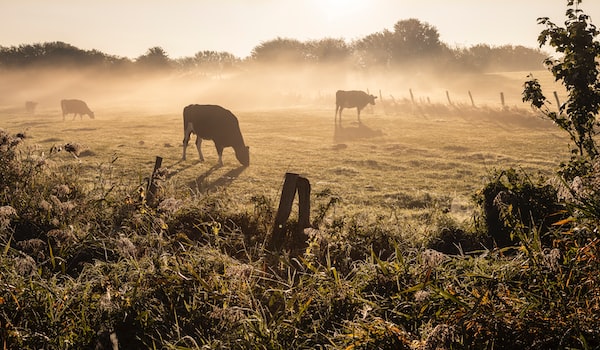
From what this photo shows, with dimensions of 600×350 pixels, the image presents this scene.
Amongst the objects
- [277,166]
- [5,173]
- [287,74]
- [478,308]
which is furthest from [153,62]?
[478,308]

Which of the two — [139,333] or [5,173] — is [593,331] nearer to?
[139,333]

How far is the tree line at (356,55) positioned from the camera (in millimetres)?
85250

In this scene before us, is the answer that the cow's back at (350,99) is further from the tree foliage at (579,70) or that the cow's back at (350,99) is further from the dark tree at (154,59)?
the dark tree at (154,59)

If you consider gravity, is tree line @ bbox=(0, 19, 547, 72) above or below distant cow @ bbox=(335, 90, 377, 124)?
above

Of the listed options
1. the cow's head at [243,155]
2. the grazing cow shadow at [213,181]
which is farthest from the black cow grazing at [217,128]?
the grazing cow shadow at [213,181]

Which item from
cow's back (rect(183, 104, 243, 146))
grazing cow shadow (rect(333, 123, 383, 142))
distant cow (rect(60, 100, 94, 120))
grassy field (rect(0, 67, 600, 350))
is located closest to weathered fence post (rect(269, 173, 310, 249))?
grassy field (rect(0, 67, 600, 350))

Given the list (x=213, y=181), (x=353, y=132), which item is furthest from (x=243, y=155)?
(x=353, y=132)

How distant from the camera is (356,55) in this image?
10525 cm

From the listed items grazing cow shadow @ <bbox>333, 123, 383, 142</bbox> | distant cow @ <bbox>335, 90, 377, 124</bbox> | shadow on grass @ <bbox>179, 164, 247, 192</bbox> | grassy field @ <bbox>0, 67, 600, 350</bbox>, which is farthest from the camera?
distant cow @ <bbox>335, 90, 377, 124</bbox>

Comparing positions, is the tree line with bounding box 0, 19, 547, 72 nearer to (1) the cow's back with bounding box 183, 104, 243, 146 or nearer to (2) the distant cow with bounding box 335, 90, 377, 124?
(2) the distant cow with bounding box 335, 90, 377, 124

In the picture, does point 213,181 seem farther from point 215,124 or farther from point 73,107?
point 73,107

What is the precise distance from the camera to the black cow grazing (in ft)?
60.6

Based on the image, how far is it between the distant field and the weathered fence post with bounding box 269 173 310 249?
5.63ft

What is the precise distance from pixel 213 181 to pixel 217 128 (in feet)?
13.8
